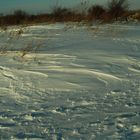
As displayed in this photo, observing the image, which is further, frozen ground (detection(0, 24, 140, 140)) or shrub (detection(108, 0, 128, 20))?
shrub (detection(108, 0, 128, 20))

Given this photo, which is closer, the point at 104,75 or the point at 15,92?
the point at 15,92

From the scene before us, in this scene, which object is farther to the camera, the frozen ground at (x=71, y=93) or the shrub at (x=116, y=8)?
the shrub at (x=116, y=8)

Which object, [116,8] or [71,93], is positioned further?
[116,8]

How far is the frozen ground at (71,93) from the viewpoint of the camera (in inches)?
121

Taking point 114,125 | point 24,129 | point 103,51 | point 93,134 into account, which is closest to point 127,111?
point 114,125

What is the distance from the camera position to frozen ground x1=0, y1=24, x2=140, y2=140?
306 cm

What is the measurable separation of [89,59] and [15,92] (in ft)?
6.18

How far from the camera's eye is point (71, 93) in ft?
13.8

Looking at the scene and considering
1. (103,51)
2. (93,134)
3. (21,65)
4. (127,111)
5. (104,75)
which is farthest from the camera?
(103,51)

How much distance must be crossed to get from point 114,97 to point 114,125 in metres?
0.88

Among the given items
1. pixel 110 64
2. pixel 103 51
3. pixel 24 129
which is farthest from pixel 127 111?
pixel 103 51

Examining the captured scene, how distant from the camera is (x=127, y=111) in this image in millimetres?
3506

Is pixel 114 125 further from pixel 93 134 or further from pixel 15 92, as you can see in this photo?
pixel 15 92

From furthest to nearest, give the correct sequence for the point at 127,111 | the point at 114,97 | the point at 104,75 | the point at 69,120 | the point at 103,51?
1. the point at 103,51
2. the point at 104,75
3. the point at 114,97
4. the point at 127,111
5. the point at 69,120
